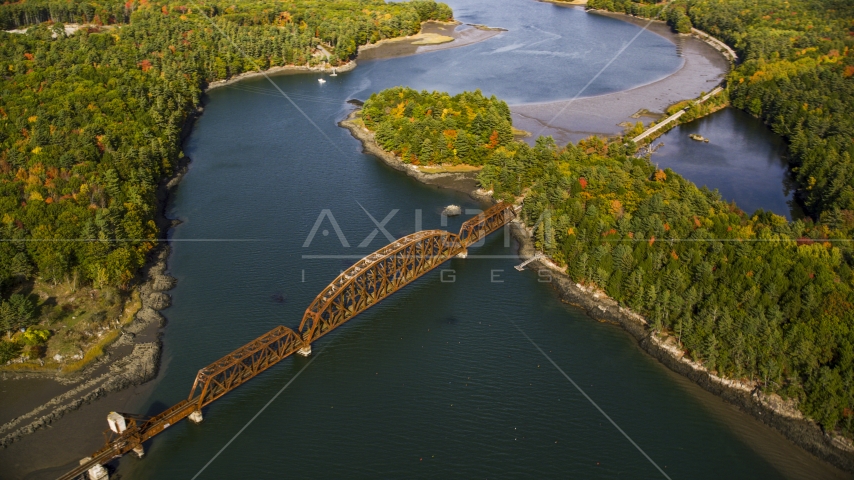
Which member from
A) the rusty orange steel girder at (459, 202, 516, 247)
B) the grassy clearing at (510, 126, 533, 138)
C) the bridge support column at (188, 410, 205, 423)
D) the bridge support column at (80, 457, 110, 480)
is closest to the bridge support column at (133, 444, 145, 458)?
the bridge support column at (80, 457, 110, 480)

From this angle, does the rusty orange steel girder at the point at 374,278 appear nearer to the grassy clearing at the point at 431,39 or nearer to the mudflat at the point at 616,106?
the mudflat at the point at 616,106

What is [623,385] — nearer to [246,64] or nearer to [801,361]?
[801,361]

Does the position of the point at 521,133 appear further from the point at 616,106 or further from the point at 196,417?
the point at 196,417

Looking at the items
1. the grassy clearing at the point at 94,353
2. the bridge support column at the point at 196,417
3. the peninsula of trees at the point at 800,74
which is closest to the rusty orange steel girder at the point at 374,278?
the bridge support column at the point at 196,417

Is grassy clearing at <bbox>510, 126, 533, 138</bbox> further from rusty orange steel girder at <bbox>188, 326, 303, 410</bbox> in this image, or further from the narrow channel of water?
rusty orange steel girder at <bbox>188, 326, 303, 410</bbox>

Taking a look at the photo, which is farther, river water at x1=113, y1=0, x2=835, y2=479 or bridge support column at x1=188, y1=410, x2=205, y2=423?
bridge support column at x1=188, y1=410, x2=205, y2=423

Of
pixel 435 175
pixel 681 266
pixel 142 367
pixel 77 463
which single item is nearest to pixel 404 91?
pixel 435 175

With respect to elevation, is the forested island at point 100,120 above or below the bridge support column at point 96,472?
above
